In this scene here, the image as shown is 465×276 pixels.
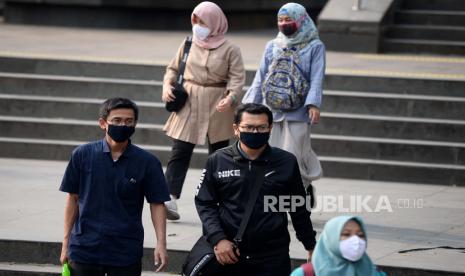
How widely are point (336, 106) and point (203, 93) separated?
12.4 feet

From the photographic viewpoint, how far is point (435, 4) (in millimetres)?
17000

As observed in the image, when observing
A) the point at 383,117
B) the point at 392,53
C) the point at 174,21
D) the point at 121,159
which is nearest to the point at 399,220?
the point at 383,117

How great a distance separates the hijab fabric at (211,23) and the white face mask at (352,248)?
4166 mm

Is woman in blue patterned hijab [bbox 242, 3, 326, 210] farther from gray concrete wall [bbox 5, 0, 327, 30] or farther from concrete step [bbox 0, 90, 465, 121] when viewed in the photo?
gray concrete wall [bbox 5, 0, 327, 30]

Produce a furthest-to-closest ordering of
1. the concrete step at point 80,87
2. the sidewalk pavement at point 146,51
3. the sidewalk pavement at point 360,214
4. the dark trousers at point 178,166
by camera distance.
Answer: the sidewalk pavement at point 146,51
the concrete step at point 80,87
the dark trousers at point 178,166
the sidewalk pavement at point 360,214

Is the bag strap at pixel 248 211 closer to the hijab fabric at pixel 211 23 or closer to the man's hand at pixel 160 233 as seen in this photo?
the man's hand at pixel 160 233

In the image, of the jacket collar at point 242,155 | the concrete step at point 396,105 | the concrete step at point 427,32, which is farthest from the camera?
the concrete step at point 427,32

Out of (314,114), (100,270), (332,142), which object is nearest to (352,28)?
(332,142)

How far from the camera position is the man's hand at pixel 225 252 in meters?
6.20

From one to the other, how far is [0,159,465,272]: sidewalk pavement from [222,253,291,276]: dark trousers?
5.73ft

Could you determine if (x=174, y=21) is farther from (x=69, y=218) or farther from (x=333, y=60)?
(x=69, y=218)

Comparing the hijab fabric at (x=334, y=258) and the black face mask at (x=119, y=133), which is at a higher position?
the black face mask at (x=119, y=133)

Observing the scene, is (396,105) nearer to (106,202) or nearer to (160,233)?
(160,233)

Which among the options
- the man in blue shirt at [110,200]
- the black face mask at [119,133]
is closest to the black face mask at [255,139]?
the man in blue shirt at [110,200]
